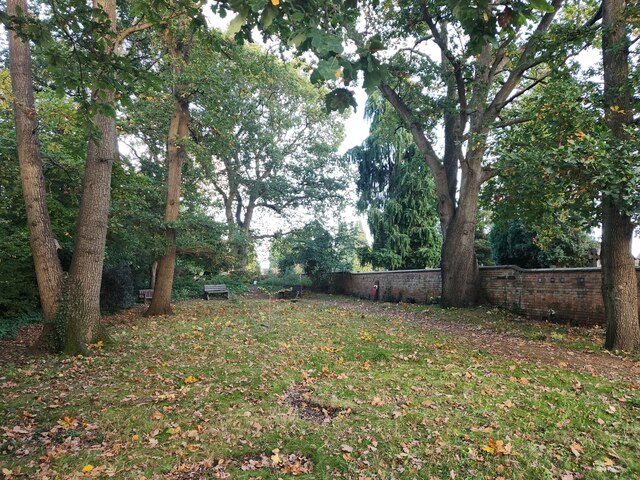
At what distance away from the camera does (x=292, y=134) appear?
2566cm

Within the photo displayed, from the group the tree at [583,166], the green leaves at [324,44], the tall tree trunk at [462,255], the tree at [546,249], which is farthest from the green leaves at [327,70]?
the tree at [546,249]

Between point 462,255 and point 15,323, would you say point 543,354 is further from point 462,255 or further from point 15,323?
point 15,323

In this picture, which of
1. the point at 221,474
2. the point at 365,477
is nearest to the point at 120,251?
the point at 221,474

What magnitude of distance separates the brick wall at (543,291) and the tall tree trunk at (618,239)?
281cm

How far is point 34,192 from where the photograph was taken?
19.0 feet

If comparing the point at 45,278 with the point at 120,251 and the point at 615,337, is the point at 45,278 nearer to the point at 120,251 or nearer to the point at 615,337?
the point at 120,251

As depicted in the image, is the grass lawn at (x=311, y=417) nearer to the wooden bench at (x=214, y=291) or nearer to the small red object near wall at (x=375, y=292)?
the small red object near wall at (x=375, y=292)

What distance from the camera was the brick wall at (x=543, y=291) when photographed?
28.6ft

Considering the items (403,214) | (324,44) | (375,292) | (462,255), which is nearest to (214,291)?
(375,292)

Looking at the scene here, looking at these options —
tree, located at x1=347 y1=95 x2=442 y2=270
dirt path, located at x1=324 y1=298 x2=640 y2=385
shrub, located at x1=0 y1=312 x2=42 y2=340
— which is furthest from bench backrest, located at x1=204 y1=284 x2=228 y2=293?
dirt path, located at x1=324 y1=298 x2=640 y2=385

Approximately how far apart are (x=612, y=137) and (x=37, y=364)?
912cm

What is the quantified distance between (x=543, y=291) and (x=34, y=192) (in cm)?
1139

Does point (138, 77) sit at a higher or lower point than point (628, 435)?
higher

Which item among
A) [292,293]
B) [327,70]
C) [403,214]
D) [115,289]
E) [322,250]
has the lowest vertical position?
[292,293]
